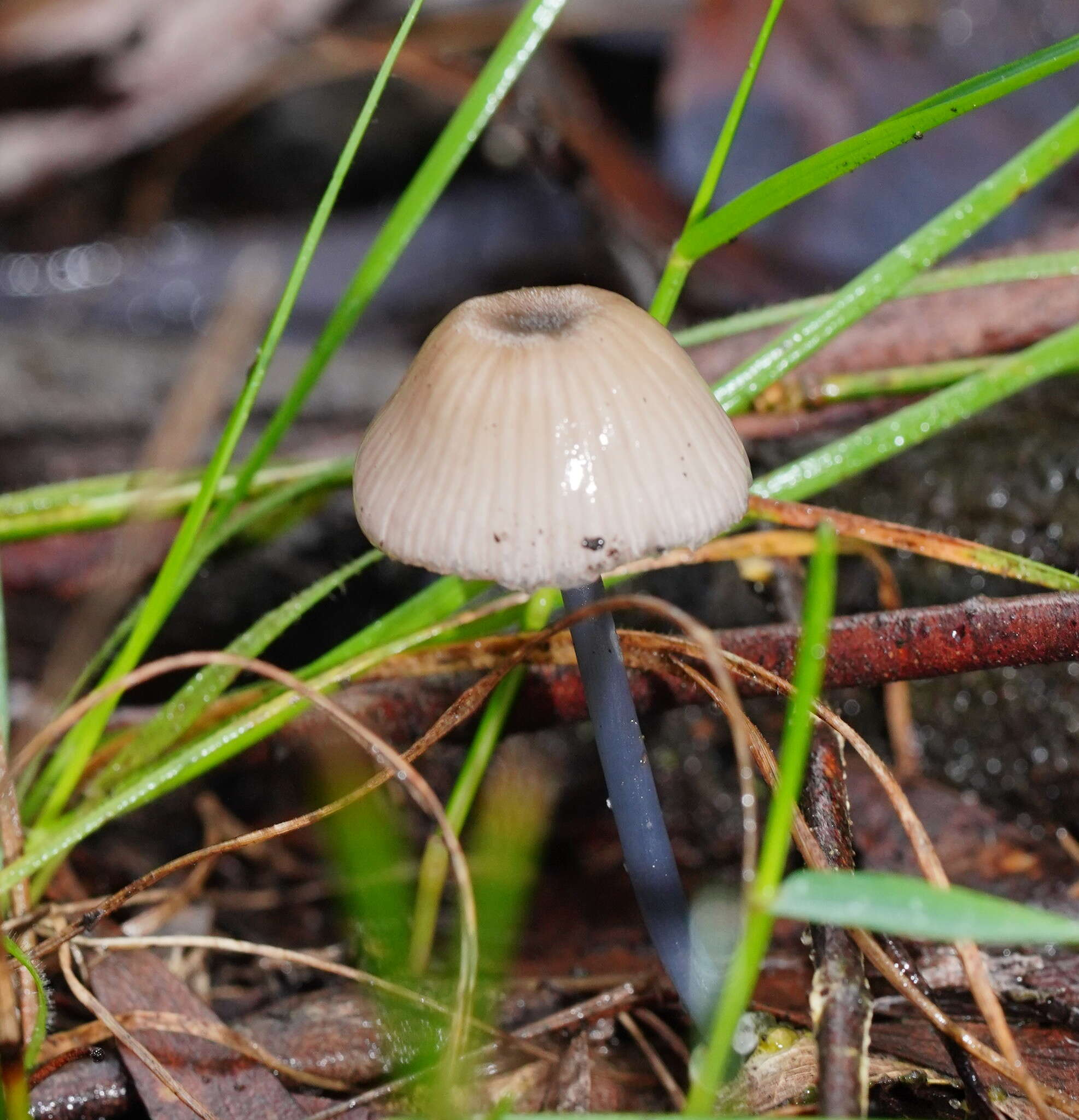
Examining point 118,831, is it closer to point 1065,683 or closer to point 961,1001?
point 961,1001

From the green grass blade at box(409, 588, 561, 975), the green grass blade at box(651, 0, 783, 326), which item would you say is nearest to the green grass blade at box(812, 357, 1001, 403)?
the green grass blade at box(651, 0, 783, 326)

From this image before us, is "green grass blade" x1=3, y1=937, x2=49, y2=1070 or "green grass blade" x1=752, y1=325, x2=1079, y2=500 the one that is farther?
"green grass blade" x1=752, y1=325, x2=1079, y2=500

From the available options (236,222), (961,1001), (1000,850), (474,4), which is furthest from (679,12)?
(961,1001)

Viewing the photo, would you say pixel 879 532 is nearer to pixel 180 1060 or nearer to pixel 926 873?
pixel 926 873

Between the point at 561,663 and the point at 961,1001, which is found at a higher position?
the point at 561,663

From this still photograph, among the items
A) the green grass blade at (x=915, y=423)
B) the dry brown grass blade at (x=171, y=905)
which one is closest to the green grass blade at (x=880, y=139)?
the green grass blade at (x=915, y=423)

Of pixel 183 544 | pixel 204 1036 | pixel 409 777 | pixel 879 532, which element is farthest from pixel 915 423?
pixel 204 1036

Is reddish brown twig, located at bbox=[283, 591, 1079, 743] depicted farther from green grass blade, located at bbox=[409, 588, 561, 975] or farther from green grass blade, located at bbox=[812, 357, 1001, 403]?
green grass blade, located at bbox=[812, 357, 1001, 403]
